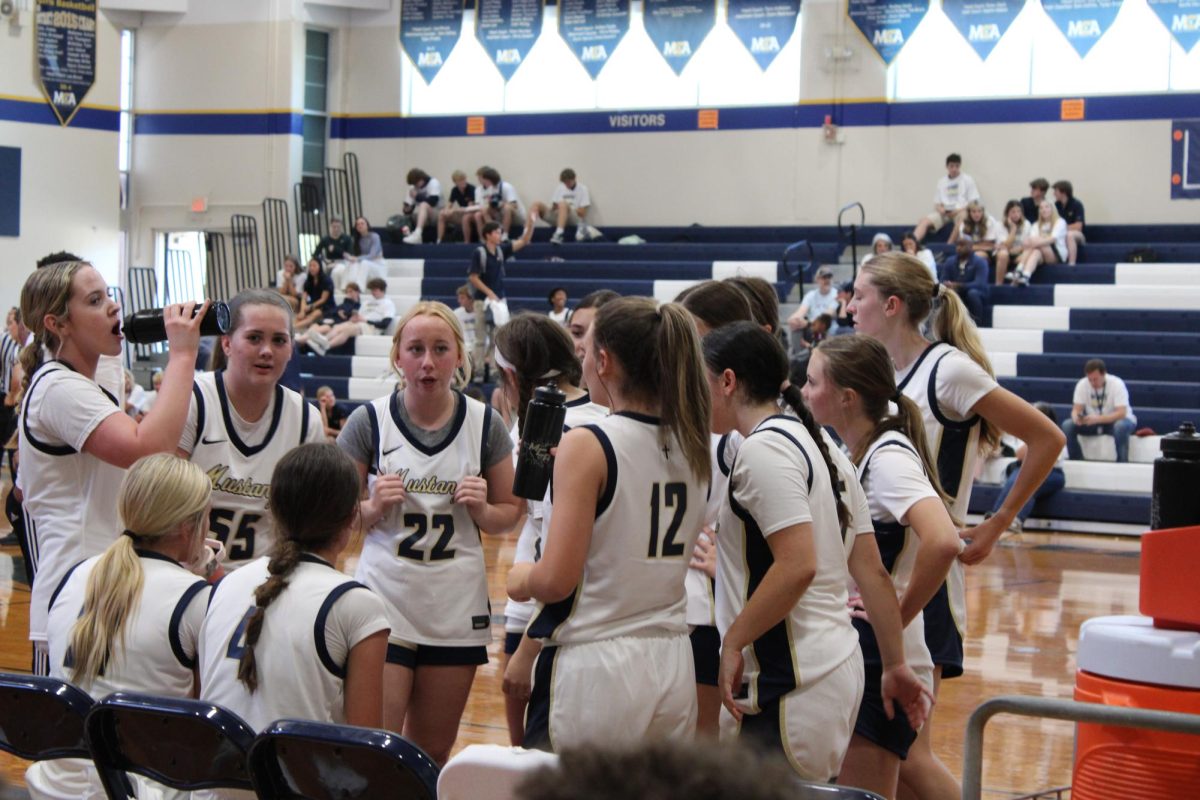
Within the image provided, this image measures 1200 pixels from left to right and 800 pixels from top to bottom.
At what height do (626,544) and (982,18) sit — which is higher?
(982,18)

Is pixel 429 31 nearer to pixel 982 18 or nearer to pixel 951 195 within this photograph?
pixel 982 18

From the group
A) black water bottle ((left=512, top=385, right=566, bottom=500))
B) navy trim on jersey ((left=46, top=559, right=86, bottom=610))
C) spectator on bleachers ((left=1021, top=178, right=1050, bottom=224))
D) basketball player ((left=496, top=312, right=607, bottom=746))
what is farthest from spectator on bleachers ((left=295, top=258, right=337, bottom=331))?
black water bottle ((left=512, top=385, right=566, bottom=500))

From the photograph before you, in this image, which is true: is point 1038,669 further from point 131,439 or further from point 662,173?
point 662,173

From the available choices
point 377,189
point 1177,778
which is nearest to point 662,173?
point 377,189

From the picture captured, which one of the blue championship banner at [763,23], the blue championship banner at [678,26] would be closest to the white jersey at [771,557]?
the blue championship banner at [763,23]

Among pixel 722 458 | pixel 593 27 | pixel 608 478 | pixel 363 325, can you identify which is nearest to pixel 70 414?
pixel 608 478

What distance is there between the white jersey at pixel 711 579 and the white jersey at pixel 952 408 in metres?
0.56

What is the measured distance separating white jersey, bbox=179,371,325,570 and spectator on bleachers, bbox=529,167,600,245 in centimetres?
1363

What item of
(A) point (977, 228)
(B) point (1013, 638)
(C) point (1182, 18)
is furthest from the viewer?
(C) point (1182, 18)

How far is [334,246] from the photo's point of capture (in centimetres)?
1694

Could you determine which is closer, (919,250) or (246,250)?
(919,250)

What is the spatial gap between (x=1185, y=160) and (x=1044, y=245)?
2015 millimetres

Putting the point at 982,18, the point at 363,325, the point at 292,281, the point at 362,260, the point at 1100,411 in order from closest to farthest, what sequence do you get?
the point at 1100,411 < the point at 982,18 < the point at 363,325 < the point at 292,281 < the point at 362,260

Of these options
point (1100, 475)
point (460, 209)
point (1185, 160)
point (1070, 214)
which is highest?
point (1185, 160)
